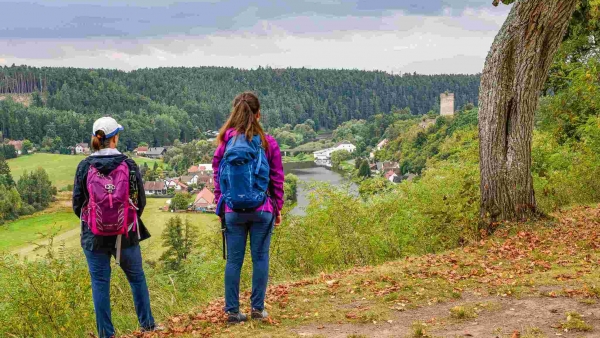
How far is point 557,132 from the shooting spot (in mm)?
14164

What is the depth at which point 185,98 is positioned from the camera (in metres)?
168

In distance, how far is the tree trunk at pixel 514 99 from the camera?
7535 millimetres

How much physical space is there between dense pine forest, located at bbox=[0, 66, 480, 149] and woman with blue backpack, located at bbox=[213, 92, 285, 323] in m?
115

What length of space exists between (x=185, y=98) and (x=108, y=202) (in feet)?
549

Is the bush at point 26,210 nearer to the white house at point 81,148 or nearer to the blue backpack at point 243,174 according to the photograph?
the white house at point 81,148

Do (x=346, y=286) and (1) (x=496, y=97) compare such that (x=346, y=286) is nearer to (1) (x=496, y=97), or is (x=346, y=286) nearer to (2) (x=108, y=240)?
(2) (x=108, y=240)

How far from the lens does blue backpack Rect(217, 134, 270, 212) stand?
4.38 m

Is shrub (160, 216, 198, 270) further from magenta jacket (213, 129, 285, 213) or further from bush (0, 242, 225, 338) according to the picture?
magenta jacket (213, 129, 285, 213)

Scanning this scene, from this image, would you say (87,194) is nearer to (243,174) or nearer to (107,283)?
(107,283)

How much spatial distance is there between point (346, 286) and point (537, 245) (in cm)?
272

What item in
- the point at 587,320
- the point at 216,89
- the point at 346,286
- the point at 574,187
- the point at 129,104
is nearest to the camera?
the point at 587,320

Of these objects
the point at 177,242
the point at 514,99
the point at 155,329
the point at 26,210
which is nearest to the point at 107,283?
the point at 155,329

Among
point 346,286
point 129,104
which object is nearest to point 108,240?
point 346,286

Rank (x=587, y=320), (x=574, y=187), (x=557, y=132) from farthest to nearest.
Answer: (x=557, y=132) < (x=574, y=187) < (x=587, y=320)
